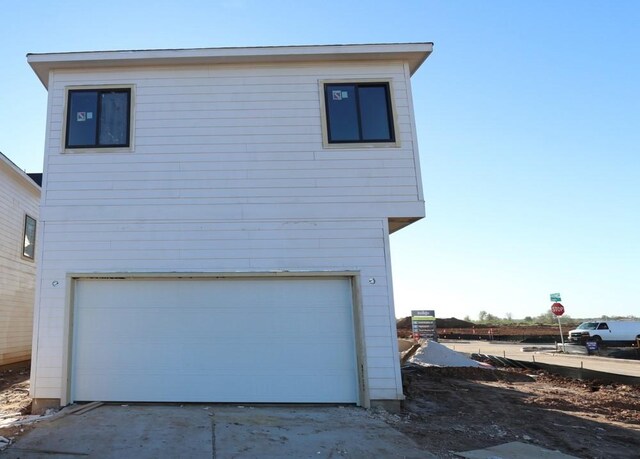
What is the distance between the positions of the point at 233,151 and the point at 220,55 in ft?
6.21

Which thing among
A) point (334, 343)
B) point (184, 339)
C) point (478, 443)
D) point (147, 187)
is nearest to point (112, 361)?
point (184, 339)

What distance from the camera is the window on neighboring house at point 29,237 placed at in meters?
14.9

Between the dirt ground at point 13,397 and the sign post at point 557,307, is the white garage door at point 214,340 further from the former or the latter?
the sign post at point 557,307

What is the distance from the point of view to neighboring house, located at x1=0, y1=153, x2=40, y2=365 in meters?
13.2

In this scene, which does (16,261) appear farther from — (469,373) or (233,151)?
(469,373)

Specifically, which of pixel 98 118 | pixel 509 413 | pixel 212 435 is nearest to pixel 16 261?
pixel 98 118

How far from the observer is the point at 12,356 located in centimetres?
1345

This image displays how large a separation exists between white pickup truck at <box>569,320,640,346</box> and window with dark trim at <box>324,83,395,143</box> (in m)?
24.3

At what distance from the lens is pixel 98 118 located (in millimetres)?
8594

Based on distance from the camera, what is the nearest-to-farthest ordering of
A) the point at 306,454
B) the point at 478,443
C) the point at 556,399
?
the point at 306,454, the point at 478,443, the point at 556,399

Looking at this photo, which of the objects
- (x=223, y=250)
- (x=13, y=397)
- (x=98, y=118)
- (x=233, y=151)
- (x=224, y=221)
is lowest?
(x=13, y=397)

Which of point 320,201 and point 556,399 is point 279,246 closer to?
point 320,201

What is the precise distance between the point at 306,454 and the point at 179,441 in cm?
166

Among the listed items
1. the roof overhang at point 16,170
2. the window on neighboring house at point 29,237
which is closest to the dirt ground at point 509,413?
the window on neighboring house at point 29,237
